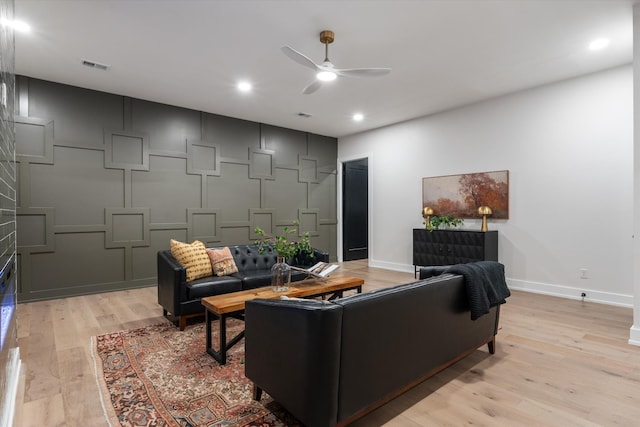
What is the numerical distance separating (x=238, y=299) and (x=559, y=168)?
4.60 m

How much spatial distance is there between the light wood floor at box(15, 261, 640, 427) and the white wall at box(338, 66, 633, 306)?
0.71 metres

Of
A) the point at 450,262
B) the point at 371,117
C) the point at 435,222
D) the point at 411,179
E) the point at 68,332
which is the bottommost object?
the point at 68,332

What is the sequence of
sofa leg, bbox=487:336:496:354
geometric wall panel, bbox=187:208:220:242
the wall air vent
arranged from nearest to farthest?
1. sofa leg, bbox=487:336:496:354
2. the wall air vent
3. geometric wall panel, bbox=187:208:220:242

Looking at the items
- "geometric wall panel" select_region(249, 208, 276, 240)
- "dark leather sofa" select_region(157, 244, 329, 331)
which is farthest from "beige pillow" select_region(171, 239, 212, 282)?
"geometric wall panel" select_region(249, 208, 276, 240)

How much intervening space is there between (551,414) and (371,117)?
17.3ft

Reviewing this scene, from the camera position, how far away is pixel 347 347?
1.62m

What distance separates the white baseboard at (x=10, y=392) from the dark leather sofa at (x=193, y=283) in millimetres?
1202

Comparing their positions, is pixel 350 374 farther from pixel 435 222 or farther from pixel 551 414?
pixel 435 222

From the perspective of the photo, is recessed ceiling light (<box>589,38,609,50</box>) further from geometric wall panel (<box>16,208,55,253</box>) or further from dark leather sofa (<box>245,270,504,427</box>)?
geometric wall panel (<box>16,208,55,253</box>)

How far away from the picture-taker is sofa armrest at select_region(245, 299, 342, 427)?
60.9 inches

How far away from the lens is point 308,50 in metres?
3.68

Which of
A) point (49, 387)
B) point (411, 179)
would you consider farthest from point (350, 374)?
point (411, 179)

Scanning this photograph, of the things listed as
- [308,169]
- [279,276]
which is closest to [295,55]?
[279,276]

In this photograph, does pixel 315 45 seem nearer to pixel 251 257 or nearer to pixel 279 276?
pixel 279 276
